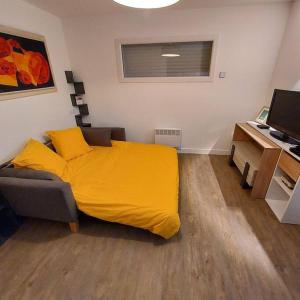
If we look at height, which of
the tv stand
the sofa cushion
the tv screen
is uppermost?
the tv screen

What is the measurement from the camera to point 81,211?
1767mm

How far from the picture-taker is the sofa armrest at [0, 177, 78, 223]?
5.08 ft

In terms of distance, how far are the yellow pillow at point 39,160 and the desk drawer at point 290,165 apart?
2.49 m

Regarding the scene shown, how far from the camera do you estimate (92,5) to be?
2.32 meters

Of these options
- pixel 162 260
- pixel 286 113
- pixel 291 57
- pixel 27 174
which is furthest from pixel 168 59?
pixel 162 260

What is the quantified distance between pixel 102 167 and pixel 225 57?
2.48 meters

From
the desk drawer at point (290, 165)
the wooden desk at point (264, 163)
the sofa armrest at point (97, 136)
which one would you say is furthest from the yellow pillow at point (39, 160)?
the desk drawer at point (290, 165)

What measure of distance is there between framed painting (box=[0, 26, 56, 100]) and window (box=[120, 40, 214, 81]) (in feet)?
3.91

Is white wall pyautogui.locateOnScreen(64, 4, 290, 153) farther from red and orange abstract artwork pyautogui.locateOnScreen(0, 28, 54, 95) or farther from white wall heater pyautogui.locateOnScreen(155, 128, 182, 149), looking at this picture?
red and orange abstract artwork pyautogui.locateOnScreen(0, 28, 54, 95)

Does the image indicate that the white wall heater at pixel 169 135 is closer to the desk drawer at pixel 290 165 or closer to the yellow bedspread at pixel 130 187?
the yellow bedspread at pixel 130 187

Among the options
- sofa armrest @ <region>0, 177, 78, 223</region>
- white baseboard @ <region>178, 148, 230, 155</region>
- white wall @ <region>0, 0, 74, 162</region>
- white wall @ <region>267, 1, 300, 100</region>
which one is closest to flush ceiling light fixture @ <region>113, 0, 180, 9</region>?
sofa armrest @ <region>0, 177, 78, 223</region>

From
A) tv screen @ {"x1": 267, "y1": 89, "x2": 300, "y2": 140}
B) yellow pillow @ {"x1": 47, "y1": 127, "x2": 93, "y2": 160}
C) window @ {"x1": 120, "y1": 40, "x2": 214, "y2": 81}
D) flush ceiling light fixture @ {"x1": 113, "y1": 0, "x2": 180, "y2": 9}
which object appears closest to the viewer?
flush ceiling light fixture @ {"x1": 113, "y1": 0, "x2": 180, "y2": 9}

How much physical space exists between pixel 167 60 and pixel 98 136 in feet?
5.60

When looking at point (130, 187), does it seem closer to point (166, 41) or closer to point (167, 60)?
point (167, 60)
